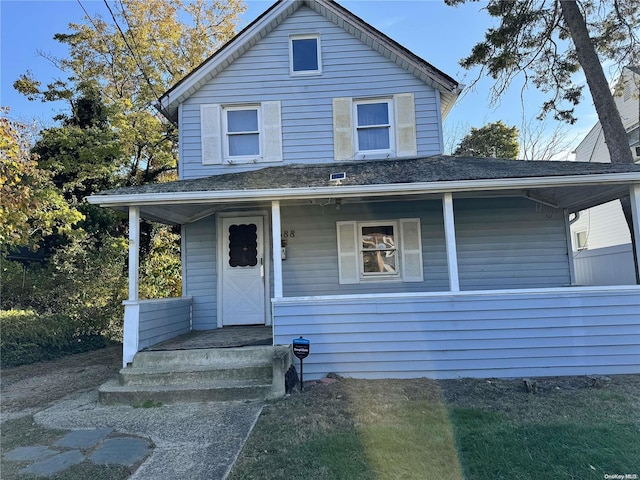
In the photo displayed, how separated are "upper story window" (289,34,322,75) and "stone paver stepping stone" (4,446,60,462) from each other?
24.6 ft

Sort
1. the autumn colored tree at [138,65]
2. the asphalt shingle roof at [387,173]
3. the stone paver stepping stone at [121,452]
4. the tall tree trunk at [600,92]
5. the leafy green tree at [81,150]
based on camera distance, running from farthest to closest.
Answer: the autumn colored tree at [138,65] < the leafy green tree at [81,150] < the tall tree trunk at [600,92] < the asphalt shingle roof at [387,173] < the stone paver stepping stone at [121,452]

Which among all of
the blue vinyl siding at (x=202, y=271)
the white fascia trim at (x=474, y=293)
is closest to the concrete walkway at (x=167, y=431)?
the white fascia trim at (x=474, y=293)

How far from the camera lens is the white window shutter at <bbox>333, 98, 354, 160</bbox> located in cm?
845

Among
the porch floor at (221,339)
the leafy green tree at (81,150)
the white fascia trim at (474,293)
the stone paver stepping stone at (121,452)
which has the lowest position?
the stone paver stepping stone at (121,452)

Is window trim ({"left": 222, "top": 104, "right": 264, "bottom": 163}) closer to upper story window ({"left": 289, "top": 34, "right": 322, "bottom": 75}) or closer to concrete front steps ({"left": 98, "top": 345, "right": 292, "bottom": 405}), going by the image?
upper story window ({"left": 289, "top": 34, "right": 322, "bottom": 75})

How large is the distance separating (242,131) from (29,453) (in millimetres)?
→ 6432

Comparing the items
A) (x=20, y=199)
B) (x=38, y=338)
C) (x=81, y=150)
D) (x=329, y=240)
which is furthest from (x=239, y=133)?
(x=81, y=150)

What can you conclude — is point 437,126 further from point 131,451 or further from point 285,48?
point 131,451

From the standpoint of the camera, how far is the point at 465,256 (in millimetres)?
8070

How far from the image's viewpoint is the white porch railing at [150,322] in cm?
600

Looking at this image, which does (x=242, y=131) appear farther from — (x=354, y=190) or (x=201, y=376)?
(x=201, y=376)

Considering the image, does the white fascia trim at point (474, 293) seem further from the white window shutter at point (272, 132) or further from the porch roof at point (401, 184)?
the white window shutter at point (272, 132)

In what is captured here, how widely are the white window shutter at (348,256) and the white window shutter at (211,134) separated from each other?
2948mm

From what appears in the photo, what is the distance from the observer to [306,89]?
8617 millimetres
